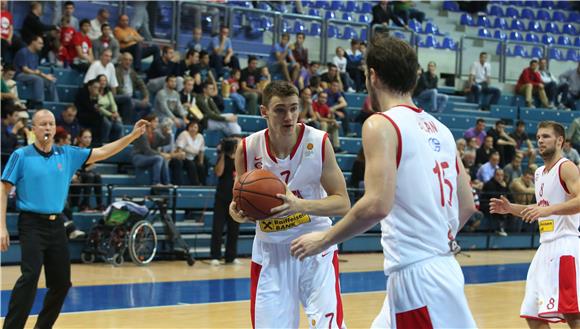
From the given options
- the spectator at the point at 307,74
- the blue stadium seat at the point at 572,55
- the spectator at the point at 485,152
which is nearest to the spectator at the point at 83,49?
the spectator at the point at 307,74

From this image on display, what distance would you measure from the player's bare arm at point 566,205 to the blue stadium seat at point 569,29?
20.3 m

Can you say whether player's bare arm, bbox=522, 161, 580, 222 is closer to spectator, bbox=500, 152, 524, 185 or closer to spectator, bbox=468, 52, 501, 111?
spectator, bbox=500, 152, 524, 185

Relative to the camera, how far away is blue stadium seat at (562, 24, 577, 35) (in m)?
25.9

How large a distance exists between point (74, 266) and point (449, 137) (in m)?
9.32

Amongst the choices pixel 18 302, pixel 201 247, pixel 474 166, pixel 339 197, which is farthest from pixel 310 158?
pixel 474 166

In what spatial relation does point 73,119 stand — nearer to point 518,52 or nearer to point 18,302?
point 18,302

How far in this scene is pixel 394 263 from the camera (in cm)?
381

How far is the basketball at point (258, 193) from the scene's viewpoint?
4.51 meters

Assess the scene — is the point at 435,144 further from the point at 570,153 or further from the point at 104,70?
the point at 570,153

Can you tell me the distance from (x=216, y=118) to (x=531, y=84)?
980cm

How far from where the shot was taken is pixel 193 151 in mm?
14672

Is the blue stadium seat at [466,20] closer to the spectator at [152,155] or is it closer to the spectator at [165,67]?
the spectator at [165,67]

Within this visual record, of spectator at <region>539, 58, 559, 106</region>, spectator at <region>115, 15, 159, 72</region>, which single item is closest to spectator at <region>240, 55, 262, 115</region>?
spectator at <region>115, 15, 159, 72</region>

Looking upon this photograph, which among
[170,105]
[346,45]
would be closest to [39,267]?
[170,105]
